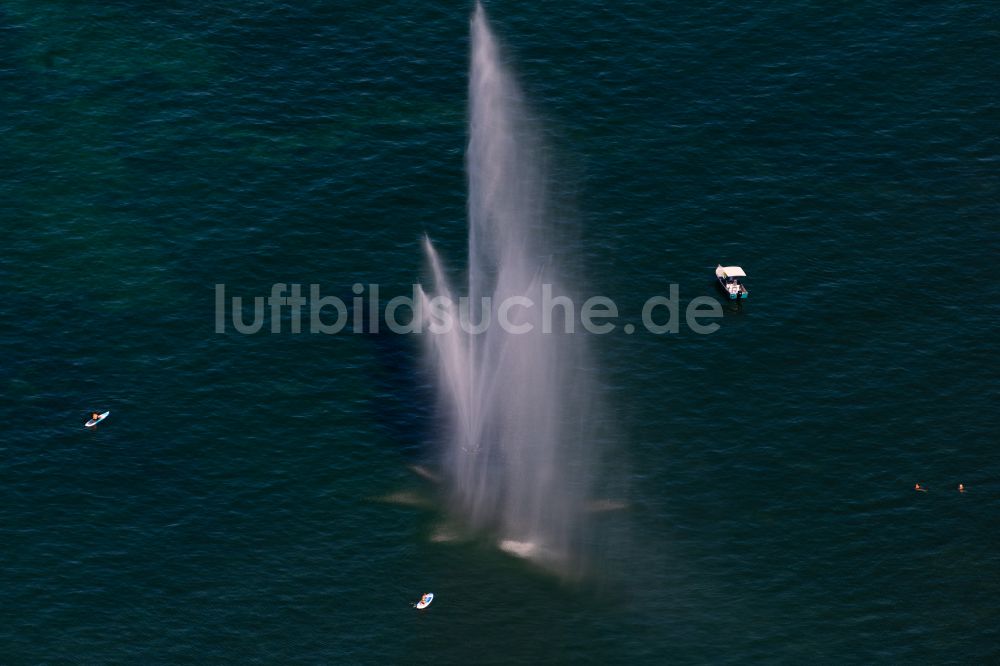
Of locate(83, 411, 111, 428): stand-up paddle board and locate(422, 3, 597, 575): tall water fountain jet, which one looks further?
locate(83, 411, 111, 428): stand-up paddle board

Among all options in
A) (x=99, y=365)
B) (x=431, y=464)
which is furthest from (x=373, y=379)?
(x=99, y=365)

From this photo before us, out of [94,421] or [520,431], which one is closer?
[94,421]

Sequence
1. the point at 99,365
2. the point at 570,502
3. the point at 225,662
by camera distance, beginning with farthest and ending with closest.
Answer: the point at 99,365 < the point at 570,502 < the point at 225,662

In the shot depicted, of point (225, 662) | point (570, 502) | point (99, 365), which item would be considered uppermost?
point (99, 365)

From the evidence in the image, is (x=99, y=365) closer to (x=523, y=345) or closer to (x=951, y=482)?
(x=523, y=345)

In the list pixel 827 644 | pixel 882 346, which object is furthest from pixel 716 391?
pixel 827 644

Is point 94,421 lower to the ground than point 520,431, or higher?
higher

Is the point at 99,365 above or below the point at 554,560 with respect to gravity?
above

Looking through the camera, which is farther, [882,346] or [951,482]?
[882,346]

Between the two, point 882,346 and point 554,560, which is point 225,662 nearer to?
point 554,560

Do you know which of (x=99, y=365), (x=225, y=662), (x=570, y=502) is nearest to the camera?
(x=225, y=662)

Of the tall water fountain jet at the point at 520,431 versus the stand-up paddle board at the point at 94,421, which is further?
the stand-up paddle board at the point at 94,421
